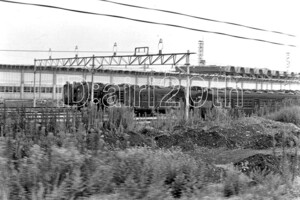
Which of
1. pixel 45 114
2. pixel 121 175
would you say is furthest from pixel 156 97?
pixel 121 175

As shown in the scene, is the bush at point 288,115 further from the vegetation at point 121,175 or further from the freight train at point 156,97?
the vegetation at point 121,175

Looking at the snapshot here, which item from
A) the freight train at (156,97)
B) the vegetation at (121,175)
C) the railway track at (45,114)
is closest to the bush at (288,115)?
the freight train at (156,97)

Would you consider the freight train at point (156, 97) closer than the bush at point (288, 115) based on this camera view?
No

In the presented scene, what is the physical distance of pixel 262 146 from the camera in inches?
607

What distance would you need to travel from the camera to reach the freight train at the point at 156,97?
31.2 m

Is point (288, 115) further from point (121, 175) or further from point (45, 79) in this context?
point (45, 79)

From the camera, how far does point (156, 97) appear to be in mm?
31781

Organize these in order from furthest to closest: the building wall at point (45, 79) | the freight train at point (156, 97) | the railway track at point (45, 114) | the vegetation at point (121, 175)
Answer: the building wall at point (45, 79) → the freight train at point (156, 97) → the railway track at point (45, 114) → the vegetation at point (121, 175)

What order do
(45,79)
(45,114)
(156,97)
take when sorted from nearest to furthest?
1. (45,114)
2. (156,97)
3. (45,79)

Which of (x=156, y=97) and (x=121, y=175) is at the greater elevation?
(x=156, y=97)

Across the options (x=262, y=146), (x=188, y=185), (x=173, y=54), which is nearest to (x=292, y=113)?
(x=173, y=54)

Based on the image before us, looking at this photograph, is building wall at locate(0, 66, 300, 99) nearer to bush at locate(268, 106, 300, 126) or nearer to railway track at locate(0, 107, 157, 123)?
bush at locate(268, 106, 300, 126)

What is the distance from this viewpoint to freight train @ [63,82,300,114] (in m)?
31.2

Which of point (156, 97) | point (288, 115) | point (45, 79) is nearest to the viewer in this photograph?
point (288, 115)
